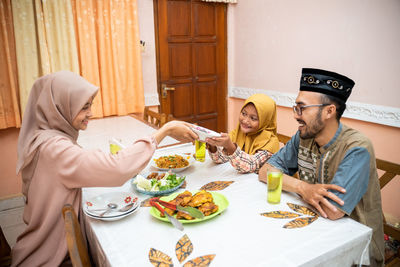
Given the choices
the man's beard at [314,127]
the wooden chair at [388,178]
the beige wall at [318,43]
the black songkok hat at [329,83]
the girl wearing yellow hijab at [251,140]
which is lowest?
the wooden chair at [388,178]

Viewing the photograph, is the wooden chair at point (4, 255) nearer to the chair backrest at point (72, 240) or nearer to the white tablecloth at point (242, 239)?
the white tablecloth at point (242, 239)

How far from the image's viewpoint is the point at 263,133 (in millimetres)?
1989

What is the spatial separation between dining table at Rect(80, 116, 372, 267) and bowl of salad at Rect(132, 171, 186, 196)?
6cm

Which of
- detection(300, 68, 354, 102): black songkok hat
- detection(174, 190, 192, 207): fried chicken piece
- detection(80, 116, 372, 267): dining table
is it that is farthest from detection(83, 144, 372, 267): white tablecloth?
detection(300, 68, 354, 102): black songkok hat

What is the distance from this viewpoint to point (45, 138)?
51.6 inches

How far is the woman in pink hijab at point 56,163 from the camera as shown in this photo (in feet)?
4.06

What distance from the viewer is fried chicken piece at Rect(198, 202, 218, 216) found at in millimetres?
1193

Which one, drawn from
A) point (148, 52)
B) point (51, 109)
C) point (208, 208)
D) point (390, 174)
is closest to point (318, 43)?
point (148, 52)

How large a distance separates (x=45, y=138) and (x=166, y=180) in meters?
0.59

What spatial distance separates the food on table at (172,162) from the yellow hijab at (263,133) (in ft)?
1.52

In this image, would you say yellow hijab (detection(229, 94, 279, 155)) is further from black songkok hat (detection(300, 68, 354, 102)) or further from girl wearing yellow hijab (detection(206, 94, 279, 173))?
black songkok hat (detection(300, 68, 354, 102))

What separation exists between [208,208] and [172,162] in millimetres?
618

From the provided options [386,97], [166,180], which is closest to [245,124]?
[166,180]

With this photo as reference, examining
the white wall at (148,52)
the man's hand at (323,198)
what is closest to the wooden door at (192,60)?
the white wall at (148,52)
